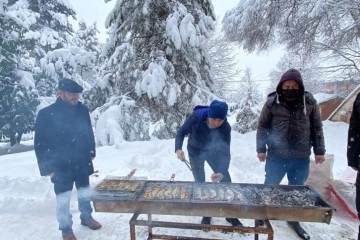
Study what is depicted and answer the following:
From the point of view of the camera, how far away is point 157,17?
8.73 metres

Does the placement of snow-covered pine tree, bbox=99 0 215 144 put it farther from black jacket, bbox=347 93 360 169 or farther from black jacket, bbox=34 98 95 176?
black jacket, bbox=347 93 360 169

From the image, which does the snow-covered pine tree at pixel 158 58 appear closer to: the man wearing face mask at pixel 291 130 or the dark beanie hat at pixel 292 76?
the man wearing face mask at pixel 291 130

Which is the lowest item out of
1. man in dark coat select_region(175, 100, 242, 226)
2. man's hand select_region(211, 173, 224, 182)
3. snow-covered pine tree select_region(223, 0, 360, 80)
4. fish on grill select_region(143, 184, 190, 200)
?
man's hand select_region(211, 173, 224, 182)

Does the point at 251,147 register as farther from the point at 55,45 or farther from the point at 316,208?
the point at 55,45

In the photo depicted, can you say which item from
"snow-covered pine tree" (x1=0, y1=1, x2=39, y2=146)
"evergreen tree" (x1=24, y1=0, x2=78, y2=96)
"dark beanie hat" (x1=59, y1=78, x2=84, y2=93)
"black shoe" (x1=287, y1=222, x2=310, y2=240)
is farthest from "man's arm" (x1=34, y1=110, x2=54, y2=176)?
"evergreen tree" (x1=24, y1=0, x2=78, y2=96)

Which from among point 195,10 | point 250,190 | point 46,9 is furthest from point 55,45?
point 250,190

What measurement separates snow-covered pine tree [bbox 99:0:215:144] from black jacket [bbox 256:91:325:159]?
15.4 feet

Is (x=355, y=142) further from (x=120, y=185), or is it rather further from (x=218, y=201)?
(x=120, y=185)

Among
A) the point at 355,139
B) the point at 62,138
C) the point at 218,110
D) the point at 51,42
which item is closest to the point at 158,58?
the point at 62,138

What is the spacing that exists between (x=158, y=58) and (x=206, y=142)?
202 inches

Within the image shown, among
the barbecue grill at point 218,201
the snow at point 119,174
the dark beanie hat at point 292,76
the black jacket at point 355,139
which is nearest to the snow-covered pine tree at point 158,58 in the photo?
the snow at point 119,174

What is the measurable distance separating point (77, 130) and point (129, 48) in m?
5.24

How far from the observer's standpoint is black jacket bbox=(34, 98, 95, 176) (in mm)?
3490

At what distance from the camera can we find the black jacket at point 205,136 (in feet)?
12.3
